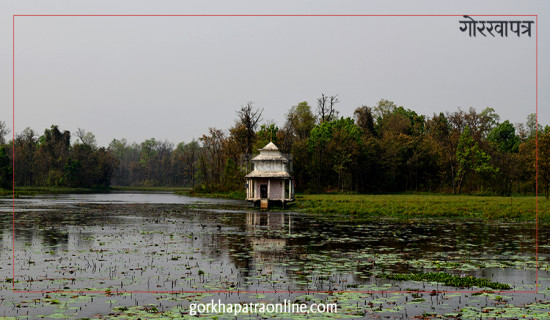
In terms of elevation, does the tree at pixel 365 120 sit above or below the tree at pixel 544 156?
above

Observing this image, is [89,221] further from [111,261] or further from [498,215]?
[498,215]

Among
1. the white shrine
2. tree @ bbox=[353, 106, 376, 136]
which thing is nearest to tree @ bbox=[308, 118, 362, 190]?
tree @ bbox=[353, 106, 376, 136]

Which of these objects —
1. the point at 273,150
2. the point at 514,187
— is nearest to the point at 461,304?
the point at 273,150

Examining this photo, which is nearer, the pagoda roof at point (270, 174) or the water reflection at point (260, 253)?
the water reflection at point (260, 253)

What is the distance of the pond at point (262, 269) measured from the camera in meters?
13.4

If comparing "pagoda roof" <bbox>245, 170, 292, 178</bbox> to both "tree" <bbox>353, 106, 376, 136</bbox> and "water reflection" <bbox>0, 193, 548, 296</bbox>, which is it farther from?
"tree" <bbox>353, 106, 376, 136</bbox>

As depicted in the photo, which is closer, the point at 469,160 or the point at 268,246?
the point at 268,246

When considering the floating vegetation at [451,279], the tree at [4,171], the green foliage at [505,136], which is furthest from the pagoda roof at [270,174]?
the tree at [4,171]

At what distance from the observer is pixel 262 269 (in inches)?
736

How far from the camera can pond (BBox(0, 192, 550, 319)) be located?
43.9 feet

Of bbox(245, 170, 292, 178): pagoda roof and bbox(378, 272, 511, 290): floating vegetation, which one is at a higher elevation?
bbox(245, 170, 292, 178): pagoda roof

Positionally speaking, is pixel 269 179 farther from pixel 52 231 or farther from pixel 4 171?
pixel 4 171

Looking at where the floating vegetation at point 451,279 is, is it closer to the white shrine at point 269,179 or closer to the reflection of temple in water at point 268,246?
the reflection of temple in water at point 268,246

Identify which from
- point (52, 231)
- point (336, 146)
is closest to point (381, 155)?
point (336, 146)
